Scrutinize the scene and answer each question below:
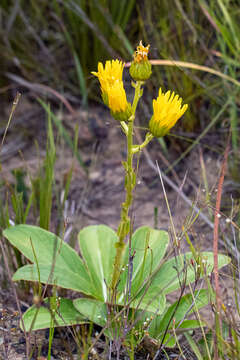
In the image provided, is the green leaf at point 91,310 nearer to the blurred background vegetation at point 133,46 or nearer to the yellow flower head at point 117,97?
the yellow flower head at point 117,97

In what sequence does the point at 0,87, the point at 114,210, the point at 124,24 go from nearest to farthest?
the point at 114,210, the point at 124,24, the point at 0,87

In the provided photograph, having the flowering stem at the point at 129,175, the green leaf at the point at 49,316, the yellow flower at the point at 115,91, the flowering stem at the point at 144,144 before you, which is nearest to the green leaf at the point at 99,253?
the green leaf at the point at 49,316

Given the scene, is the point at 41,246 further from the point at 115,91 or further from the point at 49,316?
the point at 115,91

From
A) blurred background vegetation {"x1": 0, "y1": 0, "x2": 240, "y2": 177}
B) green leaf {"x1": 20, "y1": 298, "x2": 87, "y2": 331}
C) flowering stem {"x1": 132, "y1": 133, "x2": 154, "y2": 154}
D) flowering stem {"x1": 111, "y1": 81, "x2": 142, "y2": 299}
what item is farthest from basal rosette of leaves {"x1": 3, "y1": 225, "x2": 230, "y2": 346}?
blurred background vegetation {"x1": 0, "y1": 0, "x2": 240, "y2": 177}

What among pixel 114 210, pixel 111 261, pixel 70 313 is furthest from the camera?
pixel 114 210

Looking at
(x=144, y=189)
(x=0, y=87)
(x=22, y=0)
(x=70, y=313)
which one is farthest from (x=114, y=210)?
(x=22, y=0)

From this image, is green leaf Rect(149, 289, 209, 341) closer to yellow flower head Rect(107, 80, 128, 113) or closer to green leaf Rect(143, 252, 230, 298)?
green leaf Rect(143, 252, 230, 298)

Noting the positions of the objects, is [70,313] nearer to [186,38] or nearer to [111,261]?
[111,261]
